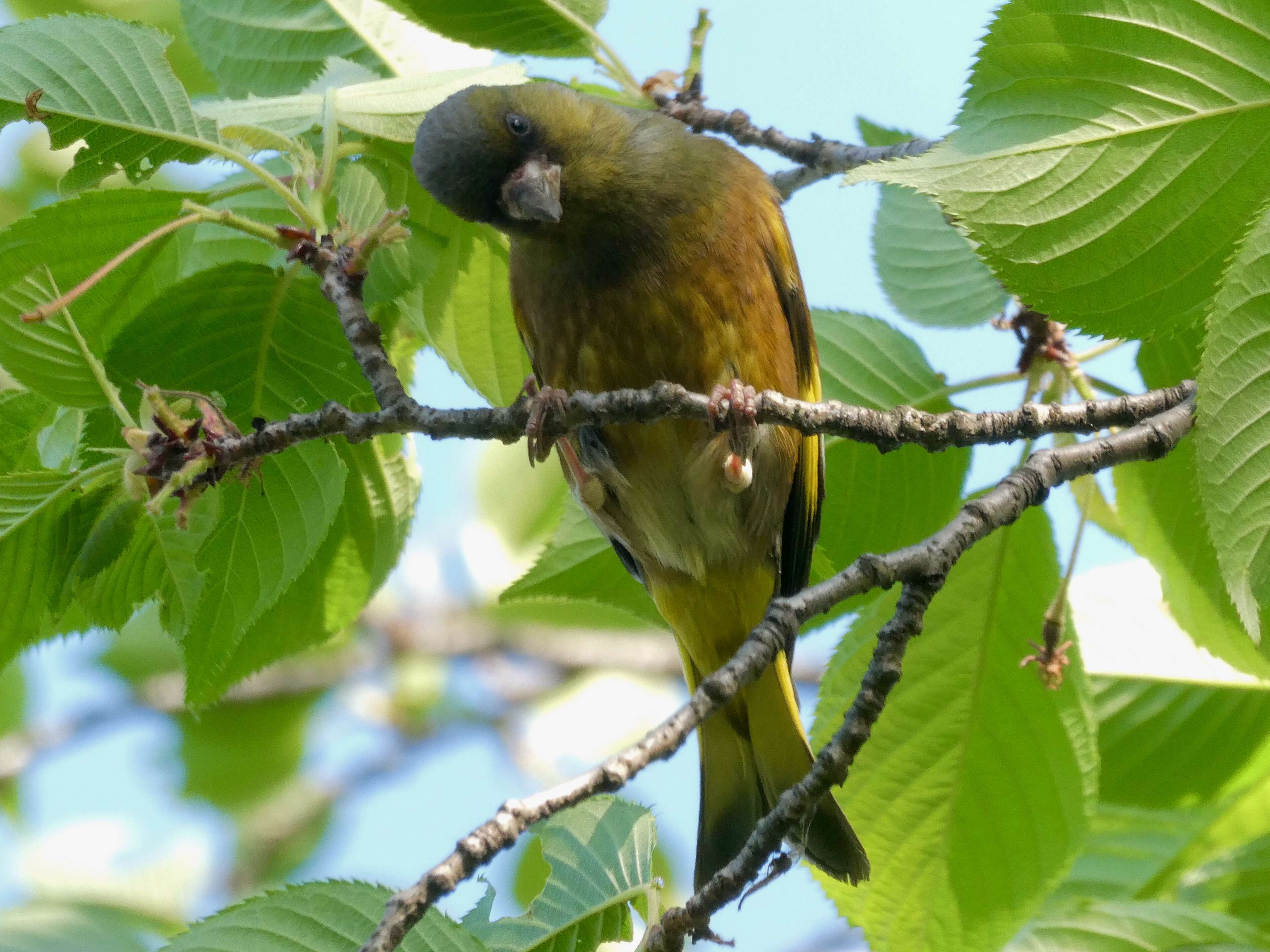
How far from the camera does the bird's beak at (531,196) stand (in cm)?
337

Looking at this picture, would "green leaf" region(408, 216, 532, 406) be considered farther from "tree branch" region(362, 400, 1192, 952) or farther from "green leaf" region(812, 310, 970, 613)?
"tree branch" region(362, 400, 1192, 952)

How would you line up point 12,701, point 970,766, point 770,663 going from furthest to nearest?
point 12,701
point 970,766
point 770,663

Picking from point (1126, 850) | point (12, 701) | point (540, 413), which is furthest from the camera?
point (12, 701)

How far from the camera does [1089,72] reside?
2.04 metres

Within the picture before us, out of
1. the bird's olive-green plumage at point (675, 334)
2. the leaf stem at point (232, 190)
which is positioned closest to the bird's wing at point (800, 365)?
the bird's olive-green plumage at point (675, 334)

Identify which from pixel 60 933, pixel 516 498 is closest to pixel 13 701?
pixel 516 498

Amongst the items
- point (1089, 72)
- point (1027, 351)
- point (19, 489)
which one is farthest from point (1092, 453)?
point (19, 489)

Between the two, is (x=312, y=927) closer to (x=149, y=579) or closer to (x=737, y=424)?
(x=149, y=579)

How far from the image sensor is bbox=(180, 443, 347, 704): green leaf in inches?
115

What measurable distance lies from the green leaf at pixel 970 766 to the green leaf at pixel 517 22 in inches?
75.4

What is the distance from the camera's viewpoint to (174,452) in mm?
2316

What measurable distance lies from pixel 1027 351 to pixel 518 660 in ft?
16.3

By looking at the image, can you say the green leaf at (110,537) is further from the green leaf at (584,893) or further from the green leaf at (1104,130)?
the green leaf at (1104,130)

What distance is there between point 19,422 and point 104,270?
2.91 ft
